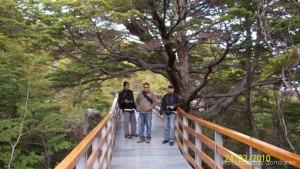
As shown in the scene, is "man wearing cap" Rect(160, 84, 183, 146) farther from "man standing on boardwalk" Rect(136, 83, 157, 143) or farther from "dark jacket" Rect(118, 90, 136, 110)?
"dark jacket" Rect(118, 90, 136, 110)

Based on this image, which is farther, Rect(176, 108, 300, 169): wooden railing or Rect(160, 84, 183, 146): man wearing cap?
Rect(160, 84, 183, 146): man wearing cap

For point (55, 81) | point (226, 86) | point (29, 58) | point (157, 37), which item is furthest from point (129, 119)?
point (226, 86)

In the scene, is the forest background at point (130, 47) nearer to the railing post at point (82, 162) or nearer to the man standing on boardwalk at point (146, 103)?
the man standing on boardwalk at point (146, 103)

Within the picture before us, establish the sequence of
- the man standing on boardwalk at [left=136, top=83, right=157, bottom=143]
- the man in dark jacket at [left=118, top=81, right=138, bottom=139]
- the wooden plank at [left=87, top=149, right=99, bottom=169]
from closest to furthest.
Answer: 1. the wooden plank at [left=87, top=149, right=99, bottom=169]
2. the man standing on boardwalk at [left=136, top=83, right=157, bottom=143]
3. the man in dark jacket at [left=118, top=81, right=138, bottom=139]

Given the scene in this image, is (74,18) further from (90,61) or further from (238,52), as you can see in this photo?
(238,52)

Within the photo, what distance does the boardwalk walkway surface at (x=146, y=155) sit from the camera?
7.74 metres

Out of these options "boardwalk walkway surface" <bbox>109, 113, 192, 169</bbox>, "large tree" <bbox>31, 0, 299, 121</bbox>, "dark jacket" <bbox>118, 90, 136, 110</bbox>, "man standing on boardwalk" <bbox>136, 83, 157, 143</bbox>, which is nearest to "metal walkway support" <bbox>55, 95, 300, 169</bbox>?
"boardwalk walkway surface" <bbox>109, 113, 192, 169</bbox>

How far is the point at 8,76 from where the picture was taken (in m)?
13.2

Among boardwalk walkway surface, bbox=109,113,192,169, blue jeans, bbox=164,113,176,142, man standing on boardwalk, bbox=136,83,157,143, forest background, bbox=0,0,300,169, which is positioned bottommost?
boardwalk walkway surface, bbox=109,113,192,169

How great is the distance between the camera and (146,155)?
8836mm

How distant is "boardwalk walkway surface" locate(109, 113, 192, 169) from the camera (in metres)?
7.74

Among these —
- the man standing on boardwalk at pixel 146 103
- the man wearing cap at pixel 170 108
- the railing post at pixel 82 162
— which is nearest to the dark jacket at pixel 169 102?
the man wearing cap at pixel 170 108

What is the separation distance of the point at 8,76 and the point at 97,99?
10059mm

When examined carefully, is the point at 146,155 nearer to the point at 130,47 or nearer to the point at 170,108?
the point at 170,108
